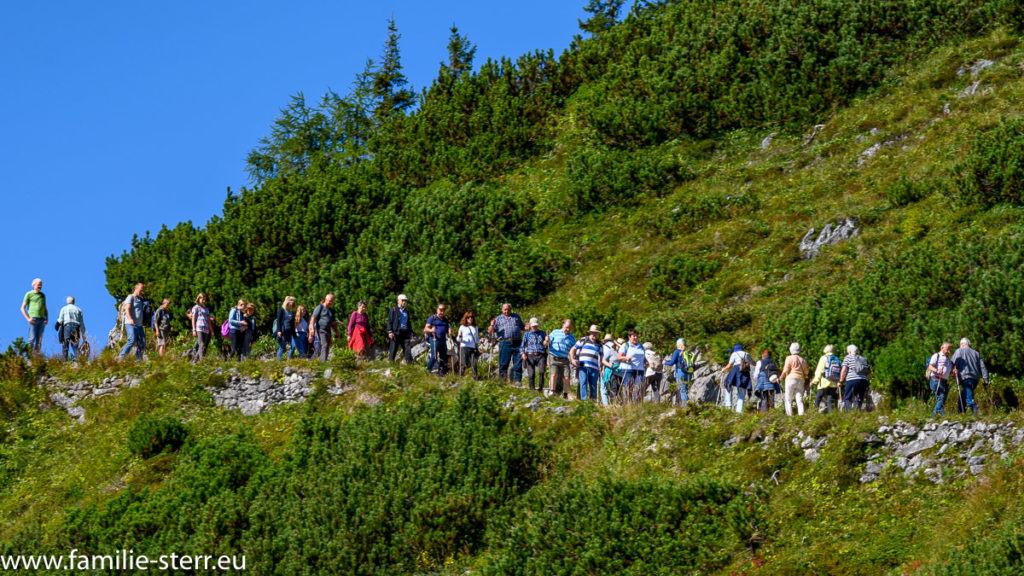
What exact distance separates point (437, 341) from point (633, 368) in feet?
13.9

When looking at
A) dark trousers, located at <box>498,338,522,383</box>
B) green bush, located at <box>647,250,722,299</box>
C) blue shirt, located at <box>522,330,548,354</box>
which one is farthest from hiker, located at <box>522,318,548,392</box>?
green bush, located at <box>647,250,722,299</box>

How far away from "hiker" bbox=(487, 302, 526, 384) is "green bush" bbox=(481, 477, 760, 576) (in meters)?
4.56

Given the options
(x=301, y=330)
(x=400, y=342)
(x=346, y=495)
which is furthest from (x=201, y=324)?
(x=346, y=495)

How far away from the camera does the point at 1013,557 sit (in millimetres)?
14820

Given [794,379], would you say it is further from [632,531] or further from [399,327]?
[399,327]

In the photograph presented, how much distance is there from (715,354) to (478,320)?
7558 mm

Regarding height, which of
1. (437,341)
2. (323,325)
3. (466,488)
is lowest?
(466,488)

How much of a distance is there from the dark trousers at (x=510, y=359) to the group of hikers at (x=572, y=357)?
2cm

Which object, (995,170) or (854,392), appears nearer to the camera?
(854,392)

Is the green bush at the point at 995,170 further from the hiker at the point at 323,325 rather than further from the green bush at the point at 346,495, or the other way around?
the hiker at the point at 323,325

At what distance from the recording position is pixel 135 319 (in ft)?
84.7

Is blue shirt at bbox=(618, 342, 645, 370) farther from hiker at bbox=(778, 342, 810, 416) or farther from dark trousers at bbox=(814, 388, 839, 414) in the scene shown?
dark trousers at bbox=(814, 388, 839, 414)

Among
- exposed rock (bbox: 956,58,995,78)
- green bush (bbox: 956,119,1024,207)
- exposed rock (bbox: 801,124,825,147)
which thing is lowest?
green bush (bbox: 956,119,1024,207)

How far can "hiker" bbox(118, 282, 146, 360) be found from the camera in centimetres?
2564
